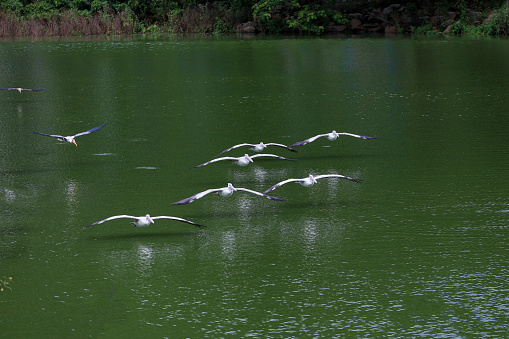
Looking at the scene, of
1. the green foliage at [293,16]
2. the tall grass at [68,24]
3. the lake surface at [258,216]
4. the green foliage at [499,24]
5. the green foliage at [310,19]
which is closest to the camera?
the lake surface at [258,216]

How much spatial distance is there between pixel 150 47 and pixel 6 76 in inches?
324

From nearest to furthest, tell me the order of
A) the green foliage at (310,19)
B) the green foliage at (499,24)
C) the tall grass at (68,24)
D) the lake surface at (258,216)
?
the lake surface at (258,216) → the green foliage at (499,24) → the tall grass at (68,24) → the green foliage at (310,19)

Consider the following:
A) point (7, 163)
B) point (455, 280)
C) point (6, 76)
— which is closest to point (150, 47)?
point (6, 76)

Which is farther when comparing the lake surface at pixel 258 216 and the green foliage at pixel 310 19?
the green foliage at pixel 310 19

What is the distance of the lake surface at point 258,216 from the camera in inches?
186

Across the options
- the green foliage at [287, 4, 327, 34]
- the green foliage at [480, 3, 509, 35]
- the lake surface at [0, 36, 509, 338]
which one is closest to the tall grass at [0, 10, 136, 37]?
Result: the green foliage at [287, 4, 327, 34]

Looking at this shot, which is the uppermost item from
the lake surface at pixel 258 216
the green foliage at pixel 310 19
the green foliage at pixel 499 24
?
the green foliage at pixel 310 19

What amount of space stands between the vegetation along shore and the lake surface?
1812 centimetres

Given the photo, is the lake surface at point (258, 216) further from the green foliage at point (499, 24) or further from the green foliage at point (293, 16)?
the green foliage at point (293, 16)

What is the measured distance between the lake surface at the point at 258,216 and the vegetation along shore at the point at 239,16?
18.1 m

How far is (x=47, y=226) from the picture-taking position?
6.45 meters

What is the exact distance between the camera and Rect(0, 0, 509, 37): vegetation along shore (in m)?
32.2

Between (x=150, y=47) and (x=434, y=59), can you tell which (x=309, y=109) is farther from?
(x=150, y=47)

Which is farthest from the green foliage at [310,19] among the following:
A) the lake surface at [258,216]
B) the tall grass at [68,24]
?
the lake surface at [258,216]
